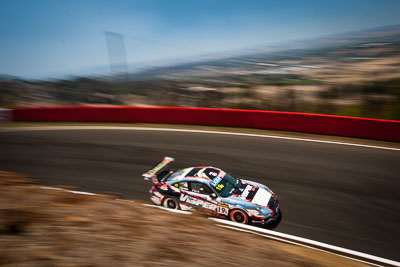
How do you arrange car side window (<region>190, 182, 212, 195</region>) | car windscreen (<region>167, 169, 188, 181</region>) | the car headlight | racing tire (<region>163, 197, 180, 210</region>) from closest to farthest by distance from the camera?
1. the car headlight
2. car side window (<region>190, 182, 212, 195</region>)
3. racing tire (<region>163, 197, 180, 210</region>)
4. car windscreen (<region>167, 169, 188, 181</region>)

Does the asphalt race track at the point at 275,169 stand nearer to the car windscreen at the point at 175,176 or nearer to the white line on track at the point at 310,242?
the white line on track at the point at 310,242

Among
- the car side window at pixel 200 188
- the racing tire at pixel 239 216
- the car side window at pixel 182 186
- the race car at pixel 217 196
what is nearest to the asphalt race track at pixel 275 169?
the race car at pixel 217 196

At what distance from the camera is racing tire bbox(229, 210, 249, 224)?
23.2 ft

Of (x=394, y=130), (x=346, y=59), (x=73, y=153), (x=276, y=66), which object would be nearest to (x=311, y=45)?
(x=346, y=59)

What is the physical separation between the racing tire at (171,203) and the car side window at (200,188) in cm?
56

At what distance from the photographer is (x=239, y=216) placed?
7.13m

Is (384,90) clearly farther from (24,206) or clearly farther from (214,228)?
(24,206)

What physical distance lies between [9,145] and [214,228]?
1279 centimetres

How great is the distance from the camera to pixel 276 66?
67.6 feet

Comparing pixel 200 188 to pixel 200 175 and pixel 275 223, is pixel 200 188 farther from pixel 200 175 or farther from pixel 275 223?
pixel 275 223

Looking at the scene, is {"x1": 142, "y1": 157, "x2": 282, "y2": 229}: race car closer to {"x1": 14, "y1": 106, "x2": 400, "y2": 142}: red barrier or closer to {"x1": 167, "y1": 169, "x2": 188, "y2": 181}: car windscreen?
{"x1": 167, "y1": 169, "x2": 188, "y2": 181}: car windscreen

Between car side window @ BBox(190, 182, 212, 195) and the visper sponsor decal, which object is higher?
car side window @ BBox(190, 182, 212, 195)

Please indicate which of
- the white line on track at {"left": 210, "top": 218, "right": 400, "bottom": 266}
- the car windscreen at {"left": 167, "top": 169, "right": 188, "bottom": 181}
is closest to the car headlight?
the white line on track at {"left": 210, "top": 218, "right": 400, "bottom": 266}

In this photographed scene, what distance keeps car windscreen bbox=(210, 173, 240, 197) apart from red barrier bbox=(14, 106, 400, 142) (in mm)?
7383
